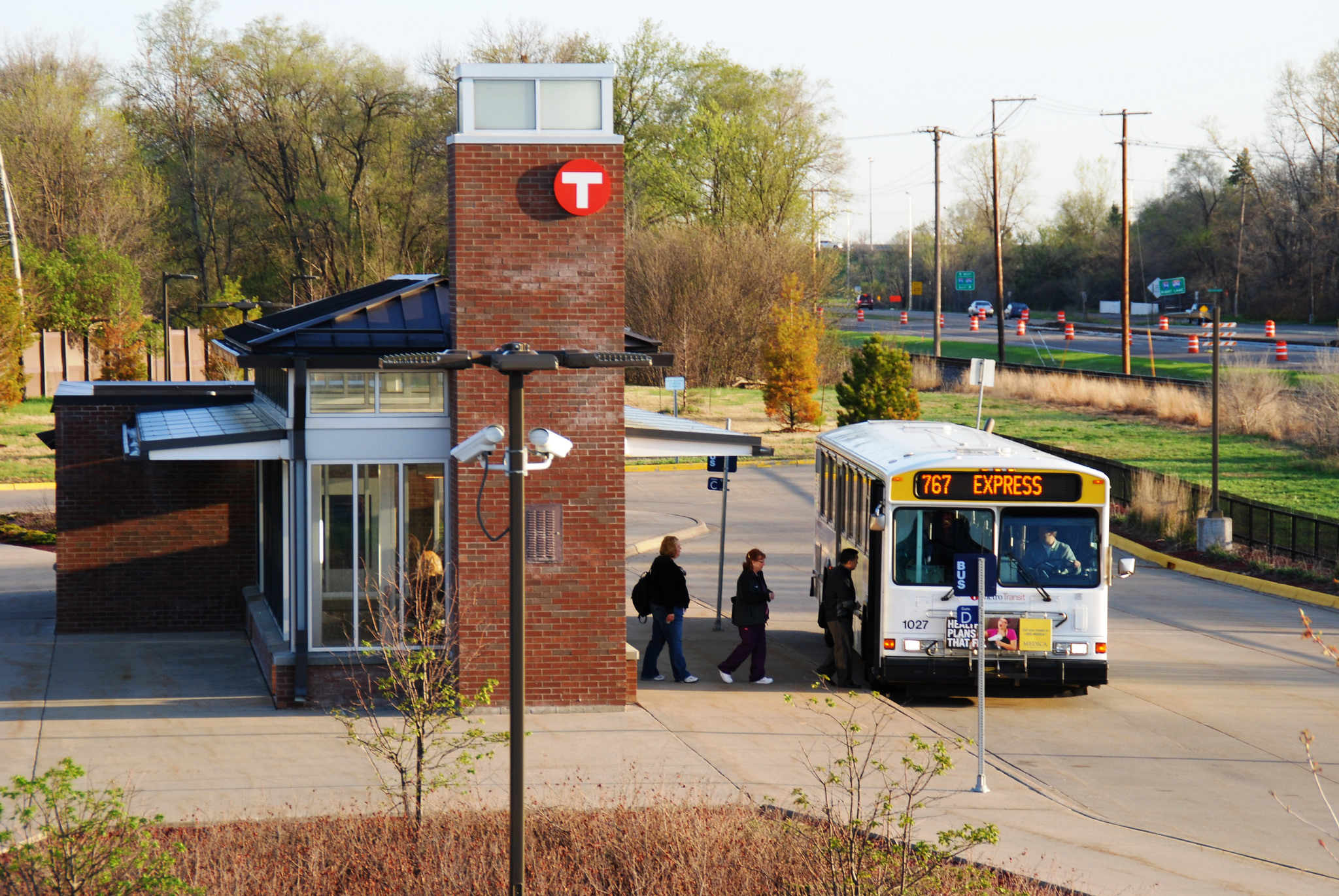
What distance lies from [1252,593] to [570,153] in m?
14.9

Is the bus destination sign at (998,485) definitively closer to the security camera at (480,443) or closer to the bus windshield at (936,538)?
the bus windshield at (936,538)

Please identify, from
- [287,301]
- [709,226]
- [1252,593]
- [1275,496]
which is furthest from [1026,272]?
[1252,593]

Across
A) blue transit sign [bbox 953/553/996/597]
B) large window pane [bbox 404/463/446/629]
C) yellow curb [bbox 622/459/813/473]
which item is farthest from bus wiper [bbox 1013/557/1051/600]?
yellow curb [bbox 622/459/813/473]

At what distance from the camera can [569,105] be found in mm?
12586

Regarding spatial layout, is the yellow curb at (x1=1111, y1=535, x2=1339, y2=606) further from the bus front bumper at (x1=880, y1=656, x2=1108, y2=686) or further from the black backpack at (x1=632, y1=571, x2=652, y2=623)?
the black backpack at (x1=632, y1=571, x2=652, y2=623)

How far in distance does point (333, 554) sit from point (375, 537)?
450 millimetres

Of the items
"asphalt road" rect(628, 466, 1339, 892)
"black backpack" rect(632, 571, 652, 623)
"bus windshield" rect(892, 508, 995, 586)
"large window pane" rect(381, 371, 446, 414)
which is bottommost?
"asphalt road" rect(628, 466, 1339, 892)

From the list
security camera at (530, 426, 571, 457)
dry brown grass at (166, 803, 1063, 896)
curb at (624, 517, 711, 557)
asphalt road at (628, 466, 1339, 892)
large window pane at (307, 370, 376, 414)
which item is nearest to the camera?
dry brown grass at (166, 803, 1063, 896)

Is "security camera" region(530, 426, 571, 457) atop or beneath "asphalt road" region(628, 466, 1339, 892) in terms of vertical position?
atop

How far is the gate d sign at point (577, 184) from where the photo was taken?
41.0ft

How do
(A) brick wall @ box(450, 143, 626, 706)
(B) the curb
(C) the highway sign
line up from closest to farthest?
(A) brick wall @ box(450, 143, 626, 706)
(B) the curb
(C) the highway sign

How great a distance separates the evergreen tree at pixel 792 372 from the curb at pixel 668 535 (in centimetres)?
1540

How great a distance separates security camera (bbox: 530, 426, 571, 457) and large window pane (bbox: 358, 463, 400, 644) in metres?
4.82

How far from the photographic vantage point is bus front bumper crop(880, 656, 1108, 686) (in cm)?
1316
